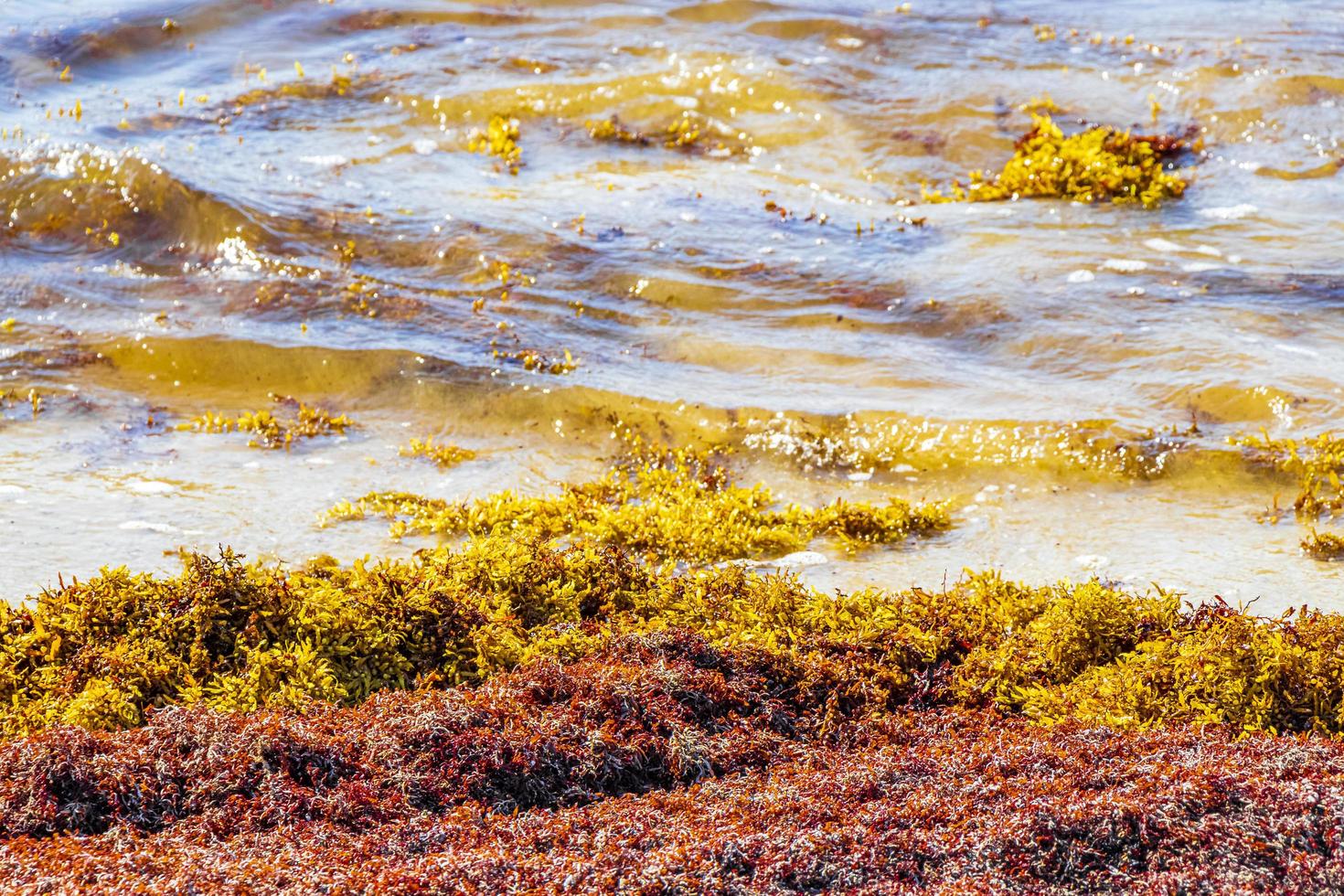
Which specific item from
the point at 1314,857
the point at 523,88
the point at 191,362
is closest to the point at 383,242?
the point at 191,362

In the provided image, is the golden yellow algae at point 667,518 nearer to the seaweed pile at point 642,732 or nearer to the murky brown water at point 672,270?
the murky brown water at point 672,270

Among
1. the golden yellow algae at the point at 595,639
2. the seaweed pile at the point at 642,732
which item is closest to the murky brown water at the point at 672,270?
the golden yellow algae at the point at 595,639

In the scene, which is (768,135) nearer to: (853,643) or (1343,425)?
(1343,425)

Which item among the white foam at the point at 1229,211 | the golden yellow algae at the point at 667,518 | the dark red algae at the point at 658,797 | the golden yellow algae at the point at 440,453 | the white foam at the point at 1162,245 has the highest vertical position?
the white foam at the point at 1229,211

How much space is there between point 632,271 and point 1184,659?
18.1 feet

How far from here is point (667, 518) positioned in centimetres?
519

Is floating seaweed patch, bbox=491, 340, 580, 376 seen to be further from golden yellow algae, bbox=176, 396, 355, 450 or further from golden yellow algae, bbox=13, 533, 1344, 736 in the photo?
golden yellow algae, bbox=13, 533, 1344, 736

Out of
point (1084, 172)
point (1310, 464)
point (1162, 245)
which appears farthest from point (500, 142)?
point (1310, 464)

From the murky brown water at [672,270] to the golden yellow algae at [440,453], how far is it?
131mm

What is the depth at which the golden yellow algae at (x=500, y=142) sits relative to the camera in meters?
10.4

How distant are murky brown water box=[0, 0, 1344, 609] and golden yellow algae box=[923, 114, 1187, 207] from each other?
12.1 inches

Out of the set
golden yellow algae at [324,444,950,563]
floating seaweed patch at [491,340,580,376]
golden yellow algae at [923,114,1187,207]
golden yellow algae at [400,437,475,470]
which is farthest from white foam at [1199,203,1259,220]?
golden yellow algae at [400,437,475,470]

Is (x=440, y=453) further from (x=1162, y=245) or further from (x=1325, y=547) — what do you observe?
(x=1162, y=245)

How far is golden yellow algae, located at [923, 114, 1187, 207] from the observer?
30.6ft
